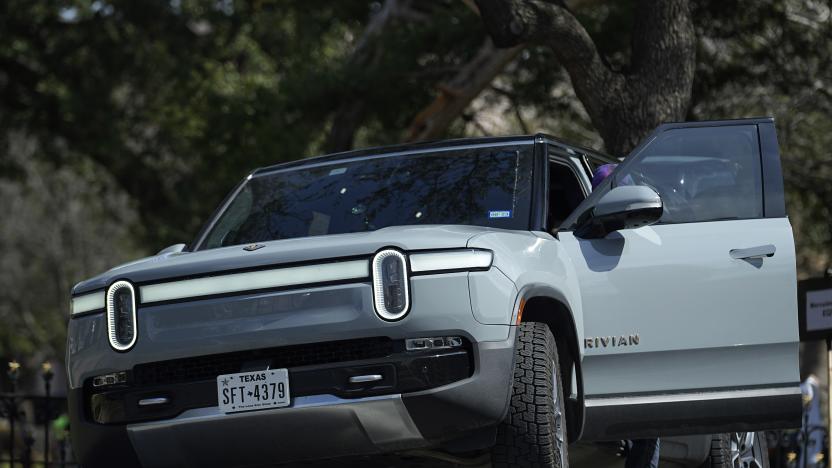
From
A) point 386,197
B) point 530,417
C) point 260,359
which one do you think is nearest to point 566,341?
point 530,417

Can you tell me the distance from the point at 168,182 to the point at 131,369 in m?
16.5

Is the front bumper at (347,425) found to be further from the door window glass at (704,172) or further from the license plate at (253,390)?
the door window glass at (704,172)

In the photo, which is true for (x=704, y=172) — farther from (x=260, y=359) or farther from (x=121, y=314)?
(x=121, y=314)

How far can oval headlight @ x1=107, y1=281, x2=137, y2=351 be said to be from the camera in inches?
215

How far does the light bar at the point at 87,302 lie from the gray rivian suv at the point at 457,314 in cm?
1

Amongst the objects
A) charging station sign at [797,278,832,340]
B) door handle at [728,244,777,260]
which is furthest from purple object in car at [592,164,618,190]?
charging station sign at [797,278,832,340]

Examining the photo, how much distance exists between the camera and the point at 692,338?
6344mm

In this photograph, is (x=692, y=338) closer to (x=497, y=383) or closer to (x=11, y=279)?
(x=497, y=383)

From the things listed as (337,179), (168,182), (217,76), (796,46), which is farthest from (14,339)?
(337,179)

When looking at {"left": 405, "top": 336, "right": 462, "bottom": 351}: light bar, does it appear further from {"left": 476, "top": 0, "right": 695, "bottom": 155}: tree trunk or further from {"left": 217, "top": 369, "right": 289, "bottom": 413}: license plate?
{"left": 476, "top": 0, "right": 695, "bottom": 155}: tree trunk

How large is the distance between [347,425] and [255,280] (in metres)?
0.67

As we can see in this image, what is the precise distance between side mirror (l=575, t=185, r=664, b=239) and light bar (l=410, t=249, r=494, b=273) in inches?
36.9

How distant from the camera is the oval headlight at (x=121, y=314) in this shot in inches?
215

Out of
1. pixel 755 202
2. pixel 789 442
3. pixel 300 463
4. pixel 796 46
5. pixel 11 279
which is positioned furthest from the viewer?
pixel 11 279
